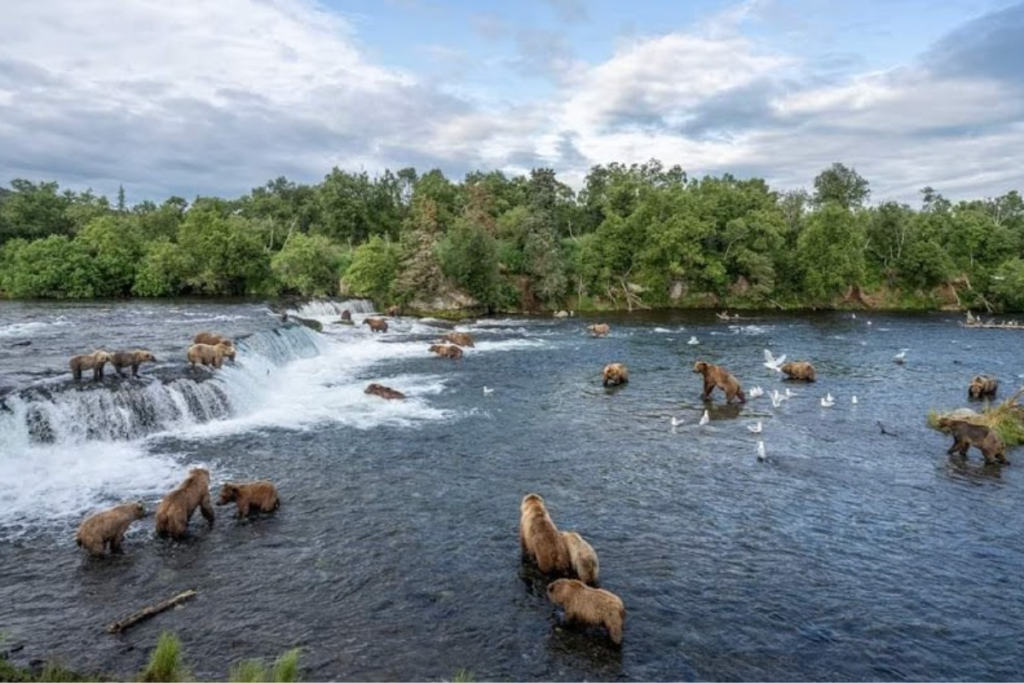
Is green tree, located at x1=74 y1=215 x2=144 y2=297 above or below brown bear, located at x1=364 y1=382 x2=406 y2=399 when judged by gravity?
above

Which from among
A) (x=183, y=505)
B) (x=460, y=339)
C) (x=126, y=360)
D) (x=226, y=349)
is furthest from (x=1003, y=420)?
(x=126, y=360)

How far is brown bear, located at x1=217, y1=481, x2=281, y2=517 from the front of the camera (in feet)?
47.2

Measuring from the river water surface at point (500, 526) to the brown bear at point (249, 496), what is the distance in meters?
0.32

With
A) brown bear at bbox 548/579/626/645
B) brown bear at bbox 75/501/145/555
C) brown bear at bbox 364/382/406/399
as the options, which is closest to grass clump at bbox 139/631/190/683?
brown bear at bbox 75/501/145/555

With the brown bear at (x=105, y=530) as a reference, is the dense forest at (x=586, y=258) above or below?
above

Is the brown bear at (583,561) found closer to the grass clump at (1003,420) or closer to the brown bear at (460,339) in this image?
the grass clump at (1003,420)

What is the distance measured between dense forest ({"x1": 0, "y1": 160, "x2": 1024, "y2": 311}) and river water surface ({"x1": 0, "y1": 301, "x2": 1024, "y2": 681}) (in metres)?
31.5

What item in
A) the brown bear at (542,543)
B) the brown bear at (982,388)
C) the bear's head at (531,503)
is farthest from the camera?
the brown bear at (982,388)

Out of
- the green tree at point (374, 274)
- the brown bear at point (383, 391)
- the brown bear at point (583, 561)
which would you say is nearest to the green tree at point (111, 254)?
the green tree at point (374, 274)

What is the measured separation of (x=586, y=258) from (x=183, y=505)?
2222 inches

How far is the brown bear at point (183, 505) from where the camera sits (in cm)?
1320

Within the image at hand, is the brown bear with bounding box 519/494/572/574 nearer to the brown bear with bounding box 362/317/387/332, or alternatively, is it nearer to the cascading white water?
the cascading white water

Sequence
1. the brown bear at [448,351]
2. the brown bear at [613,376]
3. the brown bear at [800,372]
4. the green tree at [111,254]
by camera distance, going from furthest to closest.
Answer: the green tree at [111,254] → the brown bear at [448,351] → the brown bear at [800,372] → the brown bear at [613,376]

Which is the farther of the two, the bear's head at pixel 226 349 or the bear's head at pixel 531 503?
the bear's head at pixel 226 349
